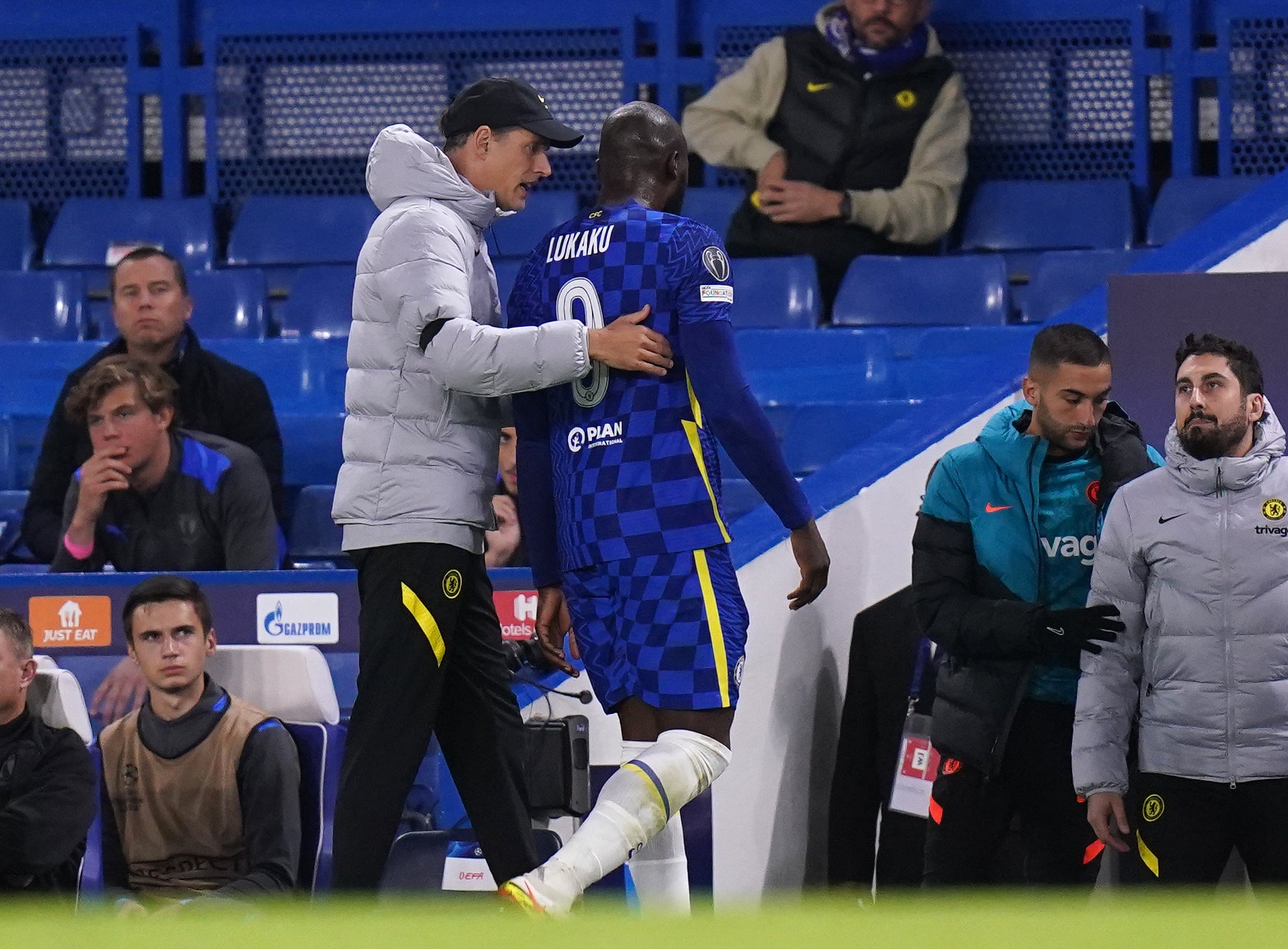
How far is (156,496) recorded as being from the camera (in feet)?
16.7

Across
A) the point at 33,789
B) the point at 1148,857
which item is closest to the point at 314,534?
the point at 33,789

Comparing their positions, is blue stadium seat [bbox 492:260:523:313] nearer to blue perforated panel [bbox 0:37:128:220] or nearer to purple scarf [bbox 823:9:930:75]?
purple scarf [bbox 823:9:930:75]

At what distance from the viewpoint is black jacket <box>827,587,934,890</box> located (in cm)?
439

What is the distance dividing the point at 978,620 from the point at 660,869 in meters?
0.84

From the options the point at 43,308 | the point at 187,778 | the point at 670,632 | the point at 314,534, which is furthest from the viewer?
the point at 43,308

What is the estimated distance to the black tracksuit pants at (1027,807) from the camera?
3781 millimetres

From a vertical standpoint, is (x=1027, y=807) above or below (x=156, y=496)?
below

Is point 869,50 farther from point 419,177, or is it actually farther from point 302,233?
point 419,177

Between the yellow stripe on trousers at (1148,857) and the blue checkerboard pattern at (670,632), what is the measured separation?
0.86 meters

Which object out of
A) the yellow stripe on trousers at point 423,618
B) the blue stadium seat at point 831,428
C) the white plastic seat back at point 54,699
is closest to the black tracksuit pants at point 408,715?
the yellow stripe on trousers at point 423,618

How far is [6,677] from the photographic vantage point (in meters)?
3.87

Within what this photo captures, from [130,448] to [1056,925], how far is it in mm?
4220

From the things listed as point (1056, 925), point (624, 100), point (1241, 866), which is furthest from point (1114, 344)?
point (624, 100)

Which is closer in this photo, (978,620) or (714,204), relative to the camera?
(978,620)
